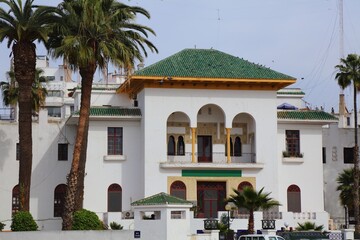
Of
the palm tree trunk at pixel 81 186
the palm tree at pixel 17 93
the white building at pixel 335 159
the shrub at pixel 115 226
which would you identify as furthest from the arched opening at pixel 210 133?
the palm tree trunk at pixel 81 186

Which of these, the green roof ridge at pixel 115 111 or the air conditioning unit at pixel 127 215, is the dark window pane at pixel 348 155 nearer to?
the green roof ridge at pixel 115 111

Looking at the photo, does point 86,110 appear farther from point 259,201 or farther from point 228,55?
point 228,55

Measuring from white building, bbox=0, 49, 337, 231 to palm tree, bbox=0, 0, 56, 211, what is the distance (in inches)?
507

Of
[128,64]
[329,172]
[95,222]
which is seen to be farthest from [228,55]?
[95,222]

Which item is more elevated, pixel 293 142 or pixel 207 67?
pixel 207 67

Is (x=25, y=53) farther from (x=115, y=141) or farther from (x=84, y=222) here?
(x=115, y=141)

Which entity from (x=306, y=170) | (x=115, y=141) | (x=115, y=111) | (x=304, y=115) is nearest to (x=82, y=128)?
(x=115, y=111)

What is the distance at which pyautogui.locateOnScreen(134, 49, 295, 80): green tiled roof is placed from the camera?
52.8 meters

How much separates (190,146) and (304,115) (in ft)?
27.6

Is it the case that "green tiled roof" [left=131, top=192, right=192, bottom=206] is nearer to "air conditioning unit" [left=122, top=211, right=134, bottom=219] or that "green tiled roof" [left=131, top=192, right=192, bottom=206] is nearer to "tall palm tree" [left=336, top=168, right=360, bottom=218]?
"air conditioning unit" [left=122, top=211, right=134, bottom=219]

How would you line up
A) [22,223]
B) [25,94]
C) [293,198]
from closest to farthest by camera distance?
[22,223], [25,94], [293,198]

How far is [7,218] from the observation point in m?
53.8

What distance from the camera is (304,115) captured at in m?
55.6

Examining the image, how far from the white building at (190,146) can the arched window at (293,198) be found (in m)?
0.07
